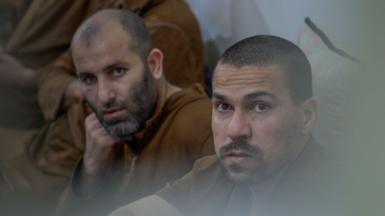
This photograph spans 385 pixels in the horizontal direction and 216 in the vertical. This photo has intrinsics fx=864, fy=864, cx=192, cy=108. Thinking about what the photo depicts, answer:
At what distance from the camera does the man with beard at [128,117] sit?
109cm

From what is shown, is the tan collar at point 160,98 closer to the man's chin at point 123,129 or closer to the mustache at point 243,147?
the man's chin at point 123,129

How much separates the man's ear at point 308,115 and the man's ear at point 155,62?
0.77 feet

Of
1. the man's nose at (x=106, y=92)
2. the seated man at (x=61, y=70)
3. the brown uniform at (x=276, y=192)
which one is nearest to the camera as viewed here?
the brown uniform at (x=276, y=192)

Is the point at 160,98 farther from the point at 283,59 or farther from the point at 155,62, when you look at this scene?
the point at 283,59

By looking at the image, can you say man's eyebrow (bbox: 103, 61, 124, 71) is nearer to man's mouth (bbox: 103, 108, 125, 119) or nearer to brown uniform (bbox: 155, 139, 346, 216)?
man's mouth (bbox: 103, 108, 125, 119)

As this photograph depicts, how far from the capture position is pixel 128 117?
1.10 m

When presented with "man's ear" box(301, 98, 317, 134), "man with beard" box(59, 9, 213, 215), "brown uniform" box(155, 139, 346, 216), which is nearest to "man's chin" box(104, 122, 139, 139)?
"man with beard" box(59, 9, 213, 215)

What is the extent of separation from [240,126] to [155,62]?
22 cm

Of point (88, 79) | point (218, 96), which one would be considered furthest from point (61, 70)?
point (218, 96)

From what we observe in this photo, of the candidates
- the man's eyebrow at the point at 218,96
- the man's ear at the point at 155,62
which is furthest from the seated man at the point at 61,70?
the man's eyebrow at the point at 218,96

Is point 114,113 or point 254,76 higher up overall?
point 254,76

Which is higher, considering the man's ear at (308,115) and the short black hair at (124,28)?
the short black hair at (124,28)

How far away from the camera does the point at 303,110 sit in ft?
3.17

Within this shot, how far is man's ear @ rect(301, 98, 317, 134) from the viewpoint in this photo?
965 millimetres
